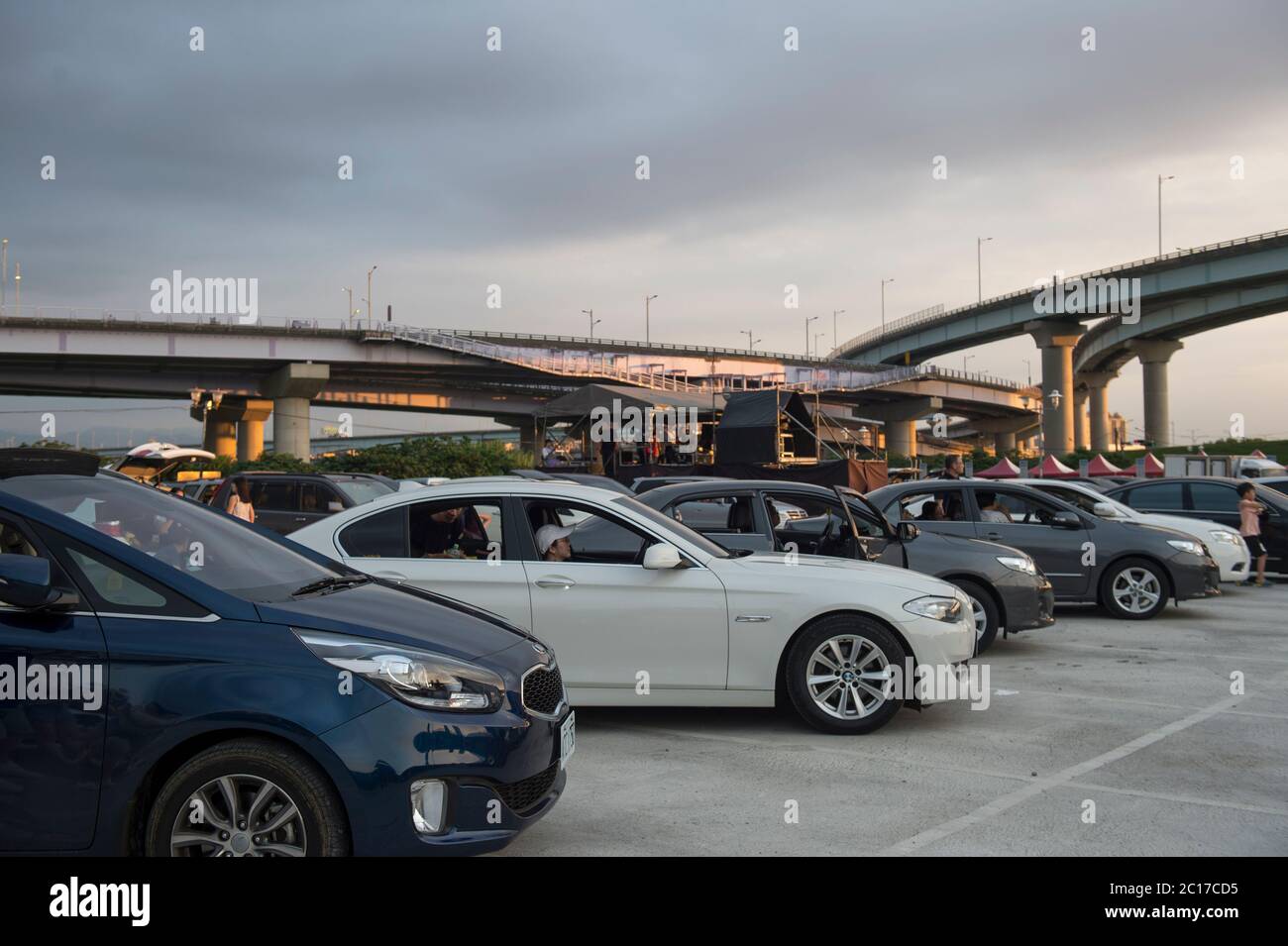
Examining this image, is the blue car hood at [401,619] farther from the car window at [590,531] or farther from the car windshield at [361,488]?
the car windshield at [361,488]

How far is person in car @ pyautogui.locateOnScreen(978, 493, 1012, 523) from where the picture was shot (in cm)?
1209

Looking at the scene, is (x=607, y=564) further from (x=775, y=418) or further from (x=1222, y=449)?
(x=1222, y=449)

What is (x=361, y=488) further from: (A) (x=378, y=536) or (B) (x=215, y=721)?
(B) (x=215, y=721)

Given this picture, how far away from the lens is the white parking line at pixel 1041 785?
472 centimetres

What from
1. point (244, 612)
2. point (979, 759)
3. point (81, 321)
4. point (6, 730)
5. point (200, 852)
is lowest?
point (979, 759)

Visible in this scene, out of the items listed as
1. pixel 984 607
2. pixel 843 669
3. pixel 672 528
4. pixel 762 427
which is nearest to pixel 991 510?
pixel 984 607

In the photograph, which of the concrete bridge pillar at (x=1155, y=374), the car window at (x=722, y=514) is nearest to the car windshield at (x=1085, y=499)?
the car window at (x=722, y=514)

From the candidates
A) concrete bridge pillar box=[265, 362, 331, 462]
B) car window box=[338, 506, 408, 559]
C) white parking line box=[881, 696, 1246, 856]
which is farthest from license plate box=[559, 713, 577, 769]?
concrete bridge pillar box=[265, 362, 331, 462]

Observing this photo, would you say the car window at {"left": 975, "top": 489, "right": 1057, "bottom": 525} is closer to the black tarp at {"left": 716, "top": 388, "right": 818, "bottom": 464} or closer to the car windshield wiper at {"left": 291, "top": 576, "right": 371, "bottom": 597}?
the car windshield wiper at {"left": 291, "top": 576, "right": 371, "bottom": 597}

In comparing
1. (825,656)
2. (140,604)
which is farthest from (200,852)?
(825,656)

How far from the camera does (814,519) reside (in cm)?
1015

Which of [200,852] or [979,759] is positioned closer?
[200,852]
